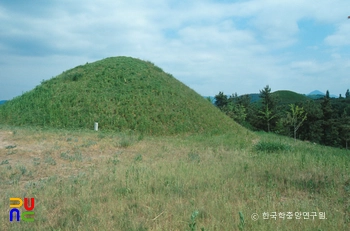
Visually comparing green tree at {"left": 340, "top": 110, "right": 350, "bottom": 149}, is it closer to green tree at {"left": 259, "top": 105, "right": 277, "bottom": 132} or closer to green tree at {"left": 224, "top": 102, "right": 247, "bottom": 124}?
green tree at {"left": 259, "top": 105, "right": 277, "bottom": 132}

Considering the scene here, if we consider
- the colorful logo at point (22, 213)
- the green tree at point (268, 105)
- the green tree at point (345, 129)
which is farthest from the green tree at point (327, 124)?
the colorful logo at point (22, 213)

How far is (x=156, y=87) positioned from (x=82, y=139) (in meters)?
9.41

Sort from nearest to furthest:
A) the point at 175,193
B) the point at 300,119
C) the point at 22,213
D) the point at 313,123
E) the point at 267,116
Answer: the point at 22,213
the point at 175,193
the point at 267,116
the point at 300,119
the point at 313,123

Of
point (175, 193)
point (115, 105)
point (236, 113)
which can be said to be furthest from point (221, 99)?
point (175, 193)

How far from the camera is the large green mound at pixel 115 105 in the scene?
A: 52.9 feet

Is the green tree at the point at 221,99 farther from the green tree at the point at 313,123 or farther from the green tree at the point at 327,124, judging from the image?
the green tree at the point at 327,124

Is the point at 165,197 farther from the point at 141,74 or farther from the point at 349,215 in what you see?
the point at 141,74

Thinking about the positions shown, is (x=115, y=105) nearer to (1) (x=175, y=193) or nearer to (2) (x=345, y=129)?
(1) (x=175, y=193)

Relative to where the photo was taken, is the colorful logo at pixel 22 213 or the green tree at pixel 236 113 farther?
the green tree at pixel 236 113

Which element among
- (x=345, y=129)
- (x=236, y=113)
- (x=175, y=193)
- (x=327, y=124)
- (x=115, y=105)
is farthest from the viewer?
(x=327, y=124)

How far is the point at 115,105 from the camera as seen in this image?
57.2 ft

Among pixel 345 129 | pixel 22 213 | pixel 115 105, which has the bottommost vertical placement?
pixel 345 129

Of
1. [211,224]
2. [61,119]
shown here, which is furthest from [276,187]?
[61,119]

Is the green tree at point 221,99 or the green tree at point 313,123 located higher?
the green tree at point 221,99
